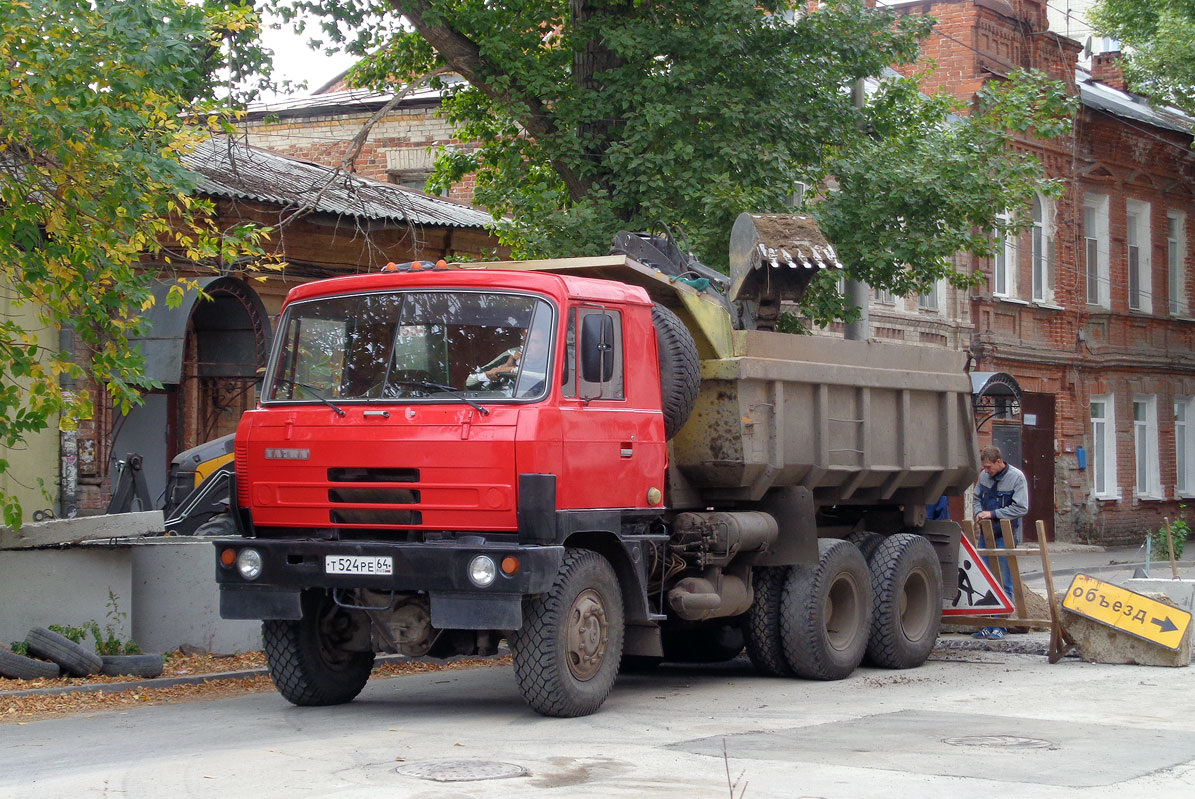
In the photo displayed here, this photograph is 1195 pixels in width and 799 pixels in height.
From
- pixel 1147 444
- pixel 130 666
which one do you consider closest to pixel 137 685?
pixel 130 666

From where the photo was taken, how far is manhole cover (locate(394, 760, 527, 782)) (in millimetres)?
6918

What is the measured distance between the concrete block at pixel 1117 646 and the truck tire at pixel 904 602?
3.39 feet

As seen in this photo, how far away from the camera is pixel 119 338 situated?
10.5 metres

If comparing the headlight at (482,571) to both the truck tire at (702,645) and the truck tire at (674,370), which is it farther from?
the truck tire at (702,645)

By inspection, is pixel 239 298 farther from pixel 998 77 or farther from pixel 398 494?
pixel 998 77

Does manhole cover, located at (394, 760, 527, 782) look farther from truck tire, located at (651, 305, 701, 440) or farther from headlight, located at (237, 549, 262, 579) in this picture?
truck tire, located at (651, 305, 701, 440)

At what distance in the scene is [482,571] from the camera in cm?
845

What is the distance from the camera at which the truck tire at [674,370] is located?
32.5 feet

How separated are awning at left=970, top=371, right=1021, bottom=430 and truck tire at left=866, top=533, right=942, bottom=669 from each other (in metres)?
7.59

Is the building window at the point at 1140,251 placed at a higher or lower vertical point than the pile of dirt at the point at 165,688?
higher

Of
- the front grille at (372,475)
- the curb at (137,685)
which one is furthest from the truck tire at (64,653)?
the front grille at (372,475)

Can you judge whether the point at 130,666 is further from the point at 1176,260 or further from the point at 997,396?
the point at 1176,260

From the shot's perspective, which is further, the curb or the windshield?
Result: the curb

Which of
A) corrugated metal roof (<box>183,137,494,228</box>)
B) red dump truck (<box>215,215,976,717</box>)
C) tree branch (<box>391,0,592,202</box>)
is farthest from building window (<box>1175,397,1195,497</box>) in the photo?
red dump truck (<box>215,215,976,717</box>)
